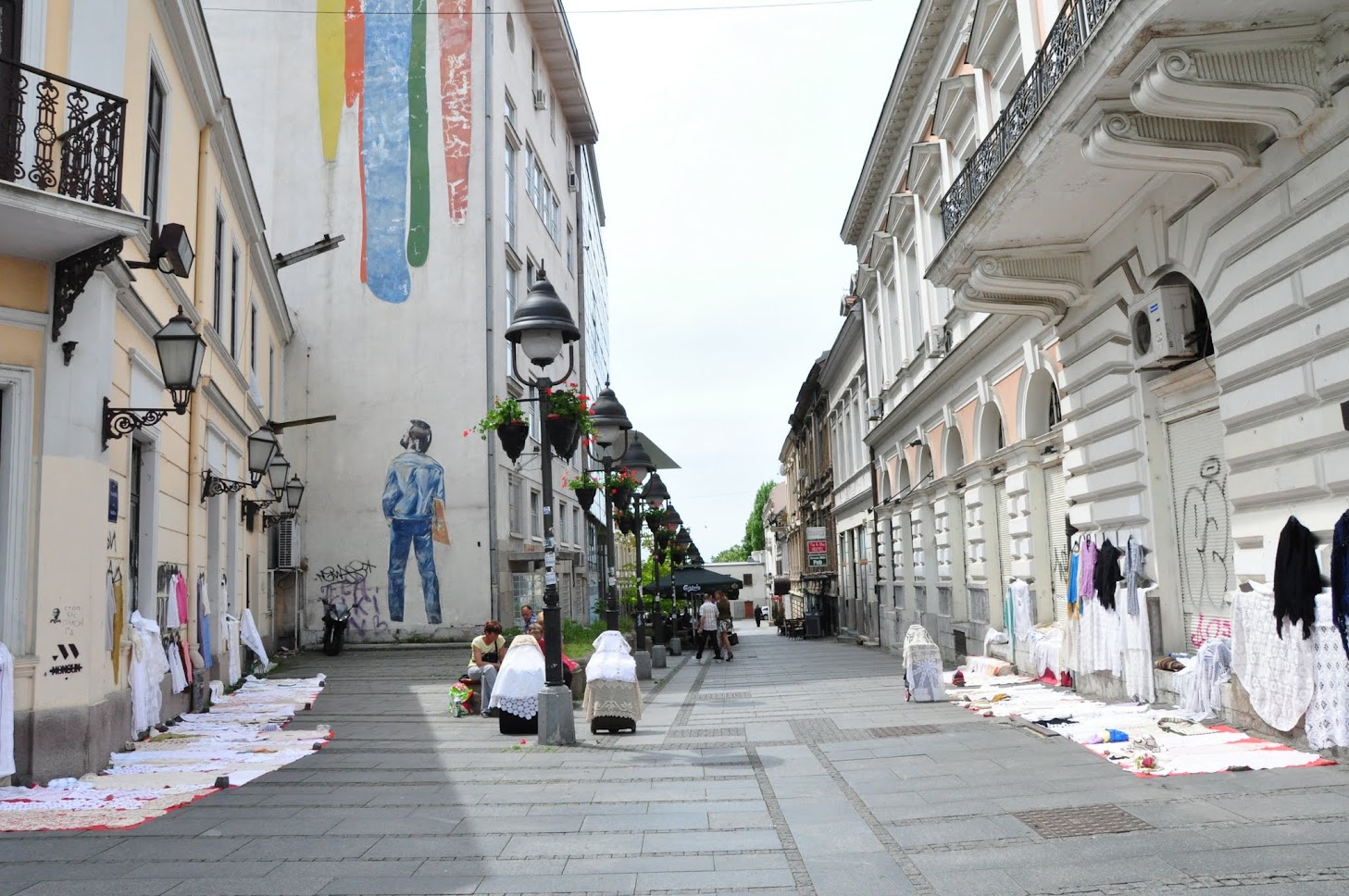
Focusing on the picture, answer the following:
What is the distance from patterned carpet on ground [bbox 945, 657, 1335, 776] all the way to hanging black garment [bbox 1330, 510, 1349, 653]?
981mm

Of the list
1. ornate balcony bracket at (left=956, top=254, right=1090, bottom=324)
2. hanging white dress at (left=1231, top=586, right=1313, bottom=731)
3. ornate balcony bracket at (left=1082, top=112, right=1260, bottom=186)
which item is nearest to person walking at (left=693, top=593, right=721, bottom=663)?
ornate balcony bracket at (left=956, top=254, right=1090, bottom=324)

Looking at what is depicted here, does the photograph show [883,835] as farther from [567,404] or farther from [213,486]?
[213,486]

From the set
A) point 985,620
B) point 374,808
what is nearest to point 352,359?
point 985,620

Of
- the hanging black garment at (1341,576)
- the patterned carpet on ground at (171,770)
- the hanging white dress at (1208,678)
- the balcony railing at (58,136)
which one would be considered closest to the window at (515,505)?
the patterned carpet on ground at (171,770)

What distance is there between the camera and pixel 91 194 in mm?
8695

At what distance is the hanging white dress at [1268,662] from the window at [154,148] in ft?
38.5

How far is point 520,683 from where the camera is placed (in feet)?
38.4

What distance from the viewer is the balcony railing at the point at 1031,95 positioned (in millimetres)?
9227

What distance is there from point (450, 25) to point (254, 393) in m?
12.2

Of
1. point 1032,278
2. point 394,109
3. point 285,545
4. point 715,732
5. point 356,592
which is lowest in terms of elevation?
point 715,732

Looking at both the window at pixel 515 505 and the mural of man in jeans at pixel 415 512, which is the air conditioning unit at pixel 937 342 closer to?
the window at pixel 515 505

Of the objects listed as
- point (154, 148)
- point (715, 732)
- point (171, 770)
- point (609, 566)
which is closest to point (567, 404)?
point (715, 732)

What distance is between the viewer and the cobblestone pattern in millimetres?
5352

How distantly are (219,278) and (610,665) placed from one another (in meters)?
9.84
